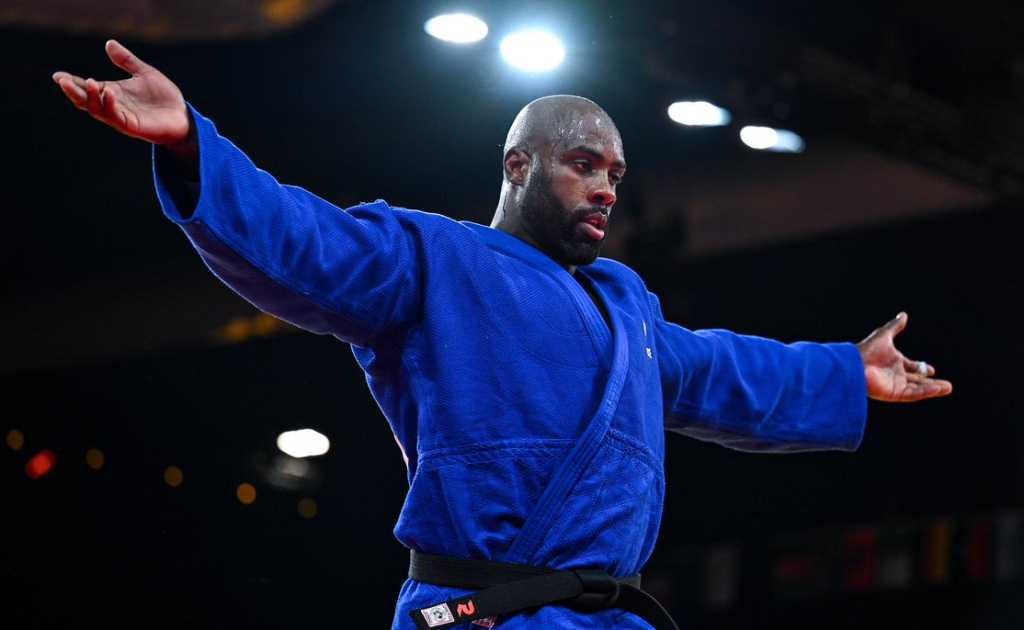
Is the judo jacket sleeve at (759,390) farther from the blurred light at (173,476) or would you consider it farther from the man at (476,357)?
the blurred light at (173,476)

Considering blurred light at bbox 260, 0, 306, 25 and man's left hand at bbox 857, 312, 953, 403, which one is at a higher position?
blurred light at bbox 260, 0, 306, 25

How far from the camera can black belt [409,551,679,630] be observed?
2012 mm

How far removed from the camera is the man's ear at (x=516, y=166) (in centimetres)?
245

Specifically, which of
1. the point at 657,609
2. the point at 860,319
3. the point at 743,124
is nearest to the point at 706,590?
the point at 860,319

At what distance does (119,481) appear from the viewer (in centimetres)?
710

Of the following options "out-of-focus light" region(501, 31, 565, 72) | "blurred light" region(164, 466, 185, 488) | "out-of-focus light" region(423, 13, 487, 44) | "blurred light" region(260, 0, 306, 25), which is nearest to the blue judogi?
"out-of-focus light" region(501, 31, 565, 72)

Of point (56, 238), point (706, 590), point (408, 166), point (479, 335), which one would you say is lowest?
point (706, 590)

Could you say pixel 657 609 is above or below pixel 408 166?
below

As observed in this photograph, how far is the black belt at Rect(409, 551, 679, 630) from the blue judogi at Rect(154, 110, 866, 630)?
18 millimetres

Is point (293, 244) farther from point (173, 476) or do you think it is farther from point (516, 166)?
point (173, 476)

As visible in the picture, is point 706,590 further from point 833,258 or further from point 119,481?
point 119,481

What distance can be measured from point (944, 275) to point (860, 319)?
0.45 m

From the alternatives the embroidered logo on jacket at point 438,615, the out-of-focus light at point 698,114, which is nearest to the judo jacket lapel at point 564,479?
the embroidered logo on jacket at point 438,615

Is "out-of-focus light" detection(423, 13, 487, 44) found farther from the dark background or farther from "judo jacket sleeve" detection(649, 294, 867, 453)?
"judo jacket sleeve" detection(649, 294, 867, 453)
